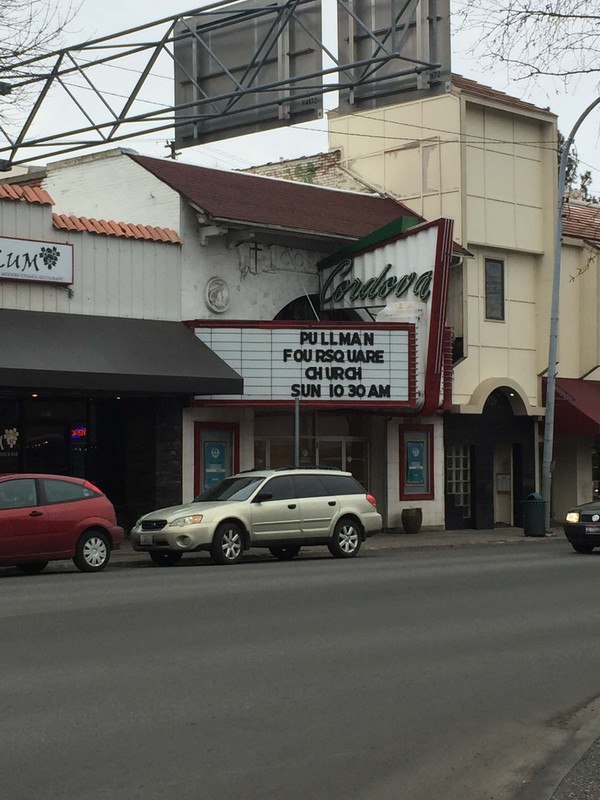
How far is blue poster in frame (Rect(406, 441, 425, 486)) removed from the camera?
32719 millimetres

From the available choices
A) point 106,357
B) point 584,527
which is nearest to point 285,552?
point 106,357

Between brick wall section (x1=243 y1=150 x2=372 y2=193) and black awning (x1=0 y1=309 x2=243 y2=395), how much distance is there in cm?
1000

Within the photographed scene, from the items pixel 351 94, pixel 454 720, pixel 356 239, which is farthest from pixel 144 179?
pixel 454 720

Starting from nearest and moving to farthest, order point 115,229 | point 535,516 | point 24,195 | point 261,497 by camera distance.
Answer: point 261,497
point 24,195
point 115,229
point 535,516

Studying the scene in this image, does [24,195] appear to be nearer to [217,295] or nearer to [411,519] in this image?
[217,295]

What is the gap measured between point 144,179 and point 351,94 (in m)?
12.8

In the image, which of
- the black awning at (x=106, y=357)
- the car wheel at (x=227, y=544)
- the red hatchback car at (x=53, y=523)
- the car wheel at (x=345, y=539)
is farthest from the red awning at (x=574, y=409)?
the red hatchback car at (x=53, y=523)

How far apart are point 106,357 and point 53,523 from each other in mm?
6414

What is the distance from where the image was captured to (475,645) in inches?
484

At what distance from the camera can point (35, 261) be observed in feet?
84.8

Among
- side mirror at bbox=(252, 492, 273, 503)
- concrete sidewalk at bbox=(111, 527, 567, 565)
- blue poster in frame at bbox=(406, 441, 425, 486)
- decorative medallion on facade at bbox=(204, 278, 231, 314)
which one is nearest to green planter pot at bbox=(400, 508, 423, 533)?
concrete sidewalk at bbox=(111, 527, 567, 565)

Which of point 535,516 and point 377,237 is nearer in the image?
point 377,237

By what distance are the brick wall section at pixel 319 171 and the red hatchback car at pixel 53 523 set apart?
17.5 meters

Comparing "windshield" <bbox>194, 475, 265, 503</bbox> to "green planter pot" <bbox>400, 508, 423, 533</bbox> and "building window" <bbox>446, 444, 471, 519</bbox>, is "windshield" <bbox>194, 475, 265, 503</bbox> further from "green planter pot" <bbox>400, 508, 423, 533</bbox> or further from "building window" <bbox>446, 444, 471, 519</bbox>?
"building window" <bbox>446, 444, 471, 519</bbox>
